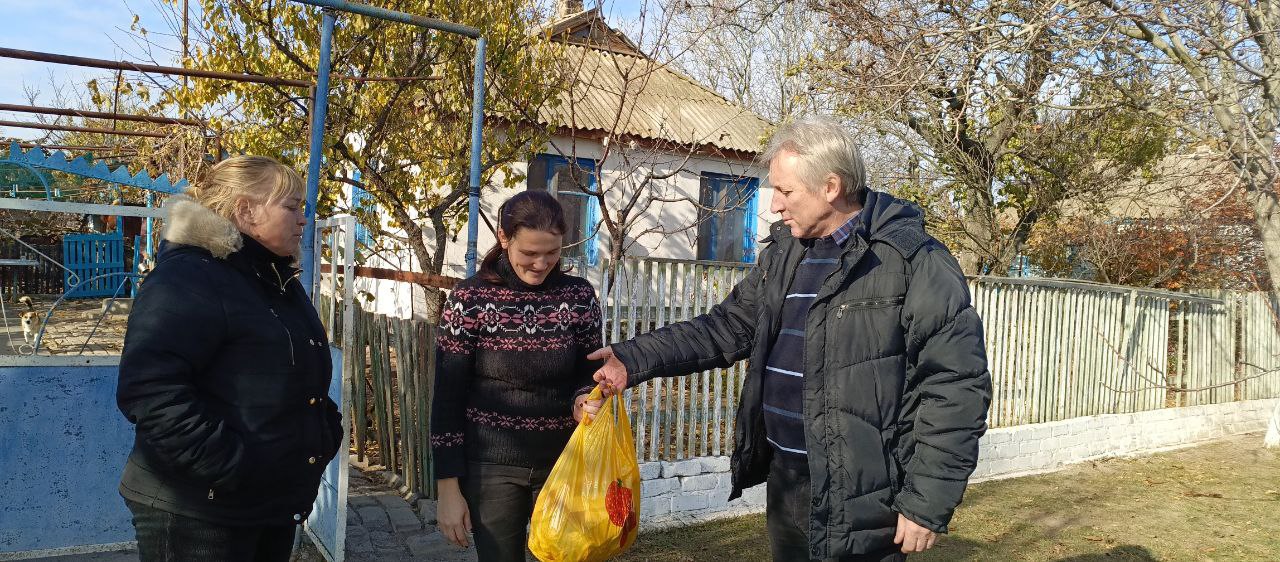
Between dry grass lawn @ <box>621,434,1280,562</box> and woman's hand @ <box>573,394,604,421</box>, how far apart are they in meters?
2.40

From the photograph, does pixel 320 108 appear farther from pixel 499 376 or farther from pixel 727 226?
pixel 727 226

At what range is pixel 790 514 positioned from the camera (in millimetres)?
2625

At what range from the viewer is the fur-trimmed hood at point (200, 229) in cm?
223

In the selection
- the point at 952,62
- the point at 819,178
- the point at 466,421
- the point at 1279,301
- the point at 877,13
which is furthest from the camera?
Result: the point at 1279,301

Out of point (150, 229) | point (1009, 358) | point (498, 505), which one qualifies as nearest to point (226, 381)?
point (498, 505)

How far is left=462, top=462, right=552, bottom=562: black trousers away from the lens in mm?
2781

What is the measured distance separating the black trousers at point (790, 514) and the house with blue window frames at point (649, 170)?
25.1 ft

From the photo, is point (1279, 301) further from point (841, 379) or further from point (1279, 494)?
point (841, 379)

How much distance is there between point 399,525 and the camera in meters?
5.09

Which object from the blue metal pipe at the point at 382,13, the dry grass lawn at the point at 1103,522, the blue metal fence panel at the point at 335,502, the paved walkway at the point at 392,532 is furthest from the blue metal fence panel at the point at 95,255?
the dry grass lawn at the point at 1103,522

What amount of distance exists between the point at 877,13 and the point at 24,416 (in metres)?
7.07

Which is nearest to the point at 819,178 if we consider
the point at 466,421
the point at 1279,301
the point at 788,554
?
the point at 788,554

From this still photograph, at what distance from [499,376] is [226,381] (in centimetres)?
85

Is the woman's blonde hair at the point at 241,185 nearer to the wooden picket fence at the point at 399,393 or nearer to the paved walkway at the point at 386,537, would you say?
the wooden picket fence at the point at 399,393
